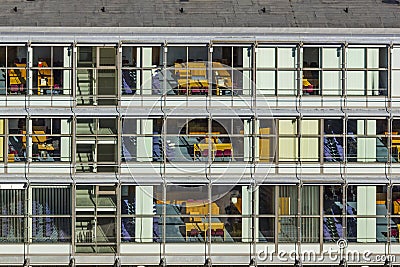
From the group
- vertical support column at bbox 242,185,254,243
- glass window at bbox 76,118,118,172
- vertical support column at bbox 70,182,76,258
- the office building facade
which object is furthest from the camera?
vertical support column at bbox 242,185,254,243

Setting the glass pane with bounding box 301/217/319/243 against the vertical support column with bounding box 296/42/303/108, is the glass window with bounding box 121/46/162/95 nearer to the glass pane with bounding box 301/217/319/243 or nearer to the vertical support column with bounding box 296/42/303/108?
the vertical support column with bounding box 296/42/303/108

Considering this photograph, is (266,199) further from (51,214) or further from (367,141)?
(51,214)

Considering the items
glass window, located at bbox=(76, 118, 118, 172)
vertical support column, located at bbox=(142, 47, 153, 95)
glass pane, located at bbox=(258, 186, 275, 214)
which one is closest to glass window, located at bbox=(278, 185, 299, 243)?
glass pane, located at bbox=(258, 186, 275, 214)

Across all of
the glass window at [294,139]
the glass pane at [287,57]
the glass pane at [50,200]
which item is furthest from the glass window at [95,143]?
the glass pane at [287,57]

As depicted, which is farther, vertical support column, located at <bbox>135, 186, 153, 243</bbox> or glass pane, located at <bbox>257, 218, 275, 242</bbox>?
glass pane, located at <bbox>257, 218, 275, 242</bbox>

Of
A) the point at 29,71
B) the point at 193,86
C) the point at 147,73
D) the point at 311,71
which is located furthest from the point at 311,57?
the point at 29,71

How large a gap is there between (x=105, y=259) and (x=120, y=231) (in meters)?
0.87

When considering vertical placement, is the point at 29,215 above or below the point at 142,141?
below

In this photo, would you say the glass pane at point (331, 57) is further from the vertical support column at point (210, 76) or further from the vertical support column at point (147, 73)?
the vertical support column at point (147, 73)

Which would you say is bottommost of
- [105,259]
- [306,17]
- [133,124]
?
[105,259]

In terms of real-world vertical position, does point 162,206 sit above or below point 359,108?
below

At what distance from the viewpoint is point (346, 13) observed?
28.0m

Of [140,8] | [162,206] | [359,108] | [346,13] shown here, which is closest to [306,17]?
[346,13]

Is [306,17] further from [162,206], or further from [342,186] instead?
[162,206]
